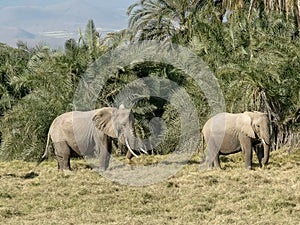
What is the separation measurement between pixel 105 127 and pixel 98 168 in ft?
3.15

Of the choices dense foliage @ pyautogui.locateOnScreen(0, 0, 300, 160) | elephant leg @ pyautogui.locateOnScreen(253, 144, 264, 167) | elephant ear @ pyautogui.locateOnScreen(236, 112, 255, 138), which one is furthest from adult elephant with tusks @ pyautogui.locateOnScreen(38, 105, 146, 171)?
dense foliage @ pyautogui.locateOnScreen(0, 0, 300, 160)

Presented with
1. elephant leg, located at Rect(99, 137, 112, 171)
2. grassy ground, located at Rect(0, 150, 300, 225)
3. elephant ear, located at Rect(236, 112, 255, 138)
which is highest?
elephant ear, located at Rect(236, 112, 255, 138)

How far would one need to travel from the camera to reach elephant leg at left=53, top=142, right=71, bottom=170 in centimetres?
1638

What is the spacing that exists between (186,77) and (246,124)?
561 centimetres

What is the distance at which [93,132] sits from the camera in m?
16.2

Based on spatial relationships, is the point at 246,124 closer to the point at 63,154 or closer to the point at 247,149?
the point at 247,149

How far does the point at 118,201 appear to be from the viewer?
1156cm

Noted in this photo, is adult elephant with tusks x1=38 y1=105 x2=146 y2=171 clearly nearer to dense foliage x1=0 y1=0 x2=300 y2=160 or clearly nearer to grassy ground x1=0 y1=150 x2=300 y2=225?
grassy ground x1=0 y1=150 x2=300 y2=225

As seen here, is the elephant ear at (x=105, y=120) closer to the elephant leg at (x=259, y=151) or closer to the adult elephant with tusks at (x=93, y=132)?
the adult elephant with tusks at (x=93, y=132)

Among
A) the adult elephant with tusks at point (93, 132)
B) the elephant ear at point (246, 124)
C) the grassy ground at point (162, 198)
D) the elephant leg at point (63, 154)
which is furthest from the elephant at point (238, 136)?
the elephant leg at point (63, 154)

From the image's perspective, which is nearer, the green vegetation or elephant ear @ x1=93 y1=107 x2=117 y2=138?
the green vegetation

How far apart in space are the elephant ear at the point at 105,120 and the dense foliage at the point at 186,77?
422 centimetres

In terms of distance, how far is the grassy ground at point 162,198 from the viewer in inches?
403

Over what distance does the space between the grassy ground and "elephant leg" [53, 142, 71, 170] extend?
876 mm
